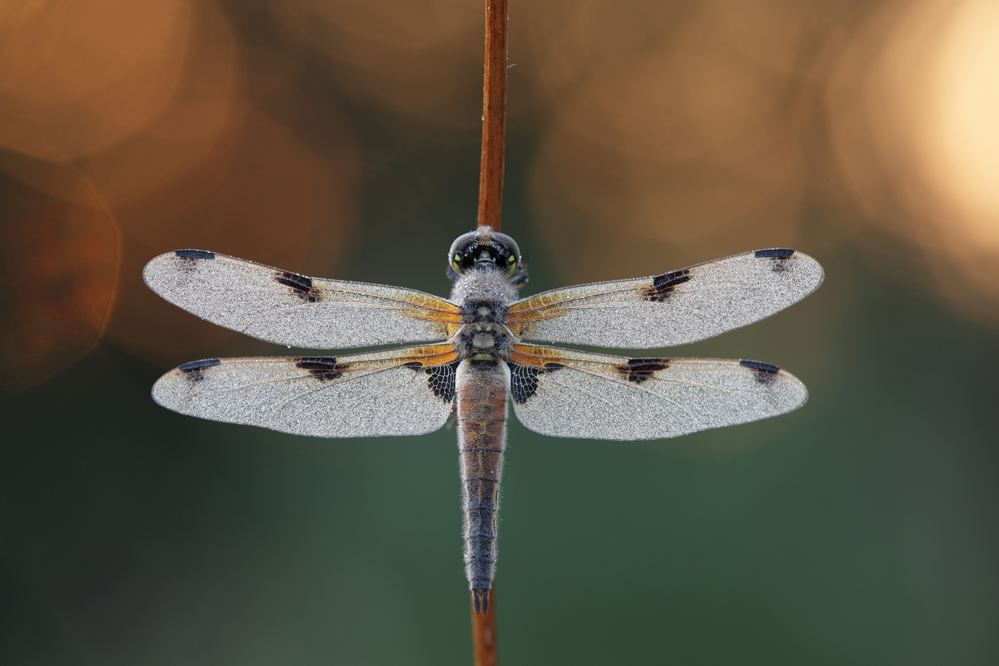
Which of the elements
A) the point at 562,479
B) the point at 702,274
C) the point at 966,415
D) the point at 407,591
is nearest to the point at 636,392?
the point at 702,274

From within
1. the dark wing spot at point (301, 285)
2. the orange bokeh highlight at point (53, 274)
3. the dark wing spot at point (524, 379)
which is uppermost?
the orange bokeh highlight at point (53, 274)

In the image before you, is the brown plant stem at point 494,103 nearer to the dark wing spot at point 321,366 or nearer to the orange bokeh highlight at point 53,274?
the dark wing spot at point 321,366

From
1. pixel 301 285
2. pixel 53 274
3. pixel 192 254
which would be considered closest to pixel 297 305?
pixel 301 285

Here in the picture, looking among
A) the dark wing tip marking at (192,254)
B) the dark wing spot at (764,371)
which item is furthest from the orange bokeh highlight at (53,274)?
the dark wing spot at (764,371)

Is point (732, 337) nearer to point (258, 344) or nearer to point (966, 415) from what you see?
point (966, 415)

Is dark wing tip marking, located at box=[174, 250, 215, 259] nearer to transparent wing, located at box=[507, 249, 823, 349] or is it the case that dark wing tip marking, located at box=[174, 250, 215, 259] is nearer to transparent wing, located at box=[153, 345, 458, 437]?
transparent wing, located at box=[153, 345, 458, 437]

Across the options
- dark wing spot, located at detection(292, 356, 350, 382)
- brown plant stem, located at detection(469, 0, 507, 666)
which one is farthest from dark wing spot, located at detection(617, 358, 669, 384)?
dark wing spot, located at detection(292, 356, 350, 382)
